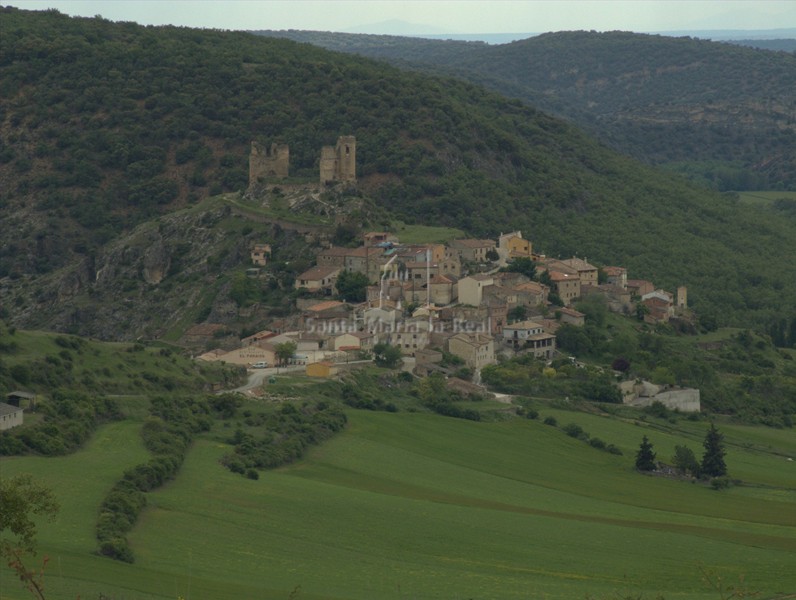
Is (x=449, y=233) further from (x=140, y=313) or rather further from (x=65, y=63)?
(x=65, y=63)

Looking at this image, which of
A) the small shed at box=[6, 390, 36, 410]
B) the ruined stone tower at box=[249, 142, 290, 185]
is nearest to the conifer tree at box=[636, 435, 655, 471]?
the small shed at box=[6, 390, 36, 410]

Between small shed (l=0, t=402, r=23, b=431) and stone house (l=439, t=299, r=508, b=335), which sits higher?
small shed (l=0, t=402, r=23, b=431)

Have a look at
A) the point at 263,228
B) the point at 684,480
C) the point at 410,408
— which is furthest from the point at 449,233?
the point at 684,480

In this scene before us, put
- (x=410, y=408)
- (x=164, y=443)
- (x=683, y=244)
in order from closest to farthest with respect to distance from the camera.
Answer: (x=164, y=443)
(x=410, y=408)
(x=683, y=244)

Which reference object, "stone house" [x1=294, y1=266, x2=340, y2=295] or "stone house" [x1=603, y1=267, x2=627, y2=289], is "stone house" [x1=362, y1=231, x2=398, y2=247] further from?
"stone house" [x1=603, y1=267, x2=627, y2=289]

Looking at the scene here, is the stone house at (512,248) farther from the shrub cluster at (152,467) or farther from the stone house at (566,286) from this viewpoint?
the shrub cluster at (152,467)

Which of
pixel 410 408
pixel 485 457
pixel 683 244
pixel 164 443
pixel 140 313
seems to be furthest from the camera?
pixel 683 244
